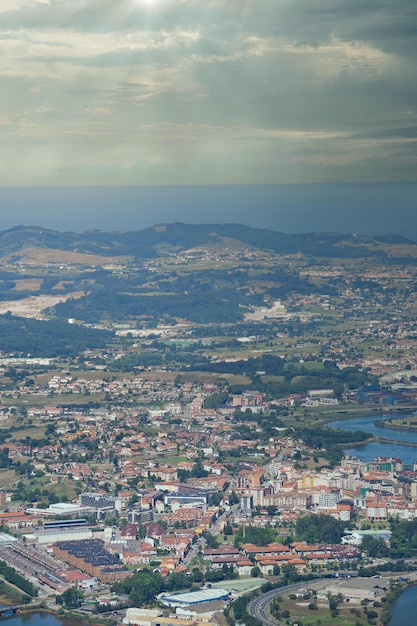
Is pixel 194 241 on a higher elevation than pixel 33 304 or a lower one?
higher

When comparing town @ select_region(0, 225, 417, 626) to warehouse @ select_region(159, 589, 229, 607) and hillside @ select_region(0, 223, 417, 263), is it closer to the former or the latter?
warehouse @ select_region(159, 589, 229, 607)

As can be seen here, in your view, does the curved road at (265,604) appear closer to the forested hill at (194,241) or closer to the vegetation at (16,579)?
the vegetation at (16,579)

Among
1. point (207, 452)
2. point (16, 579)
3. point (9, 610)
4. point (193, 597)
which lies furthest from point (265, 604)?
point (207, 452)

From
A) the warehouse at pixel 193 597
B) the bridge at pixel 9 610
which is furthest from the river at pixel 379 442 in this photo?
the bridge at pixel 9 610

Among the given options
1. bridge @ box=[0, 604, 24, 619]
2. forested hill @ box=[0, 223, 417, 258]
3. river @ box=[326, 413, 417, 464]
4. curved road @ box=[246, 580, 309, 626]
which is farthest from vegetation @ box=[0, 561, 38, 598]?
forested hill @ box=[0, 223, 417, 258]

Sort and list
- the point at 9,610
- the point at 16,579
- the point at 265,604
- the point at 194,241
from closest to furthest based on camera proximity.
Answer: the point at 265,604 → the point at 9,610 → the point at 16,579 → the point at 194,241

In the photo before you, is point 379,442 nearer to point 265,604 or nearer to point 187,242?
point 265,604
